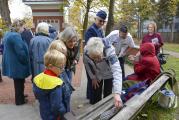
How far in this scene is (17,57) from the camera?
8016mm

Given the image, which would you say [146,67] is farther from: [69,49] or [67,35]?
[67,35]

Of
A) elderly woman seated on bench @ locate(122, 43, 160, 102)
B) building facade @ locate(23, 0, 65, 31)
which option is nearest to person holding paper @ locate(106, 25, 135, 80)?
elderly woman seated on bench @ locate(122, 43, 160, 102)

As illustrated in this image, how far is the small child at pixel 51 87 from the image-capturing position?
4406 mm

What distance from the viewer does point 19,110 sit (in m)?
7.70

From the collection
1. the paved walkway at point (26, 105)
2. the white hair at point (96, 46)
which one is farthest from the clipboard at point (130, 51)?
the white hair at point (96, 46)

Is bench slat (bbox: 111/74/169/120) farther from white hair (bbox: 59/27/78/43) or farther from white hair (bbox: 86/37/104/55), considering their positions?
white hair (bbox: 59/27/78/43)

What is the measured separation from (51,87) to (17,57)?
12.4ft

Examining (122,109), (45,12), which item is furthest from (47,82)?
(45,12)

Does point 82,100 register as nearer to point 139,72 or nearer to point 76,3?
point 139,72

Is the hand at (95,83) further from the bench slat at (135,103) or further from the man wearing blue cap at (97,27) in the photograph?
the man wearing blue cap at (97,27)

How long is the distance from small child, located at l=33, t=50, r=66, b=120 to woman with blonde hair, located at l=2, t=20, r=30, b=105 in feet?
11.3

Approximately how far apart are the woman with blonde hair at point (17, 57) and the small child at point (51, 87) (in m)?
3.46

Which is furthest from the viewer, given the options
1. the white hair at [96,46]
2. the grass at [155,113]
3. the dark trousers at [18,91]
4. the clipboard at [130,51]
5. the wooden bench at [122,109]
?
the clipboard at [130,51]

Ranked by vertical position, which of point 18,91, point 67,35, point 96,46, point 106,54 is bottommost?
point 18,91
